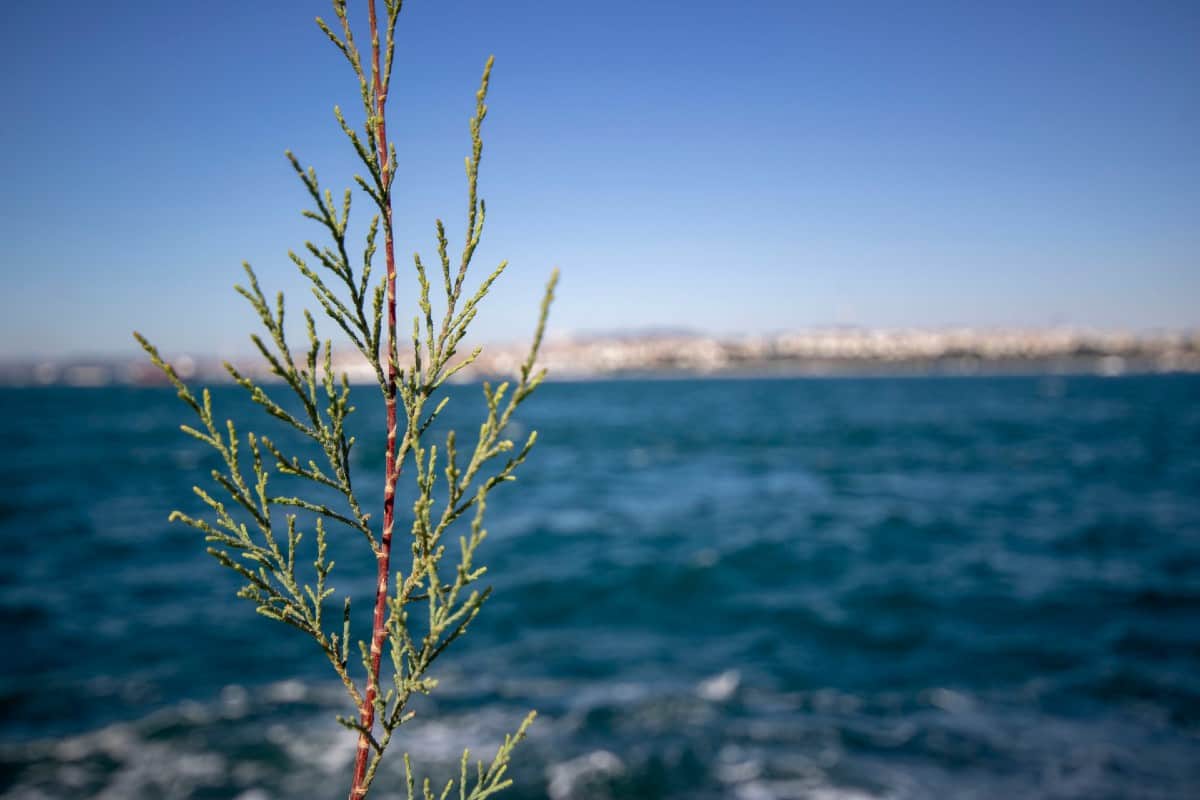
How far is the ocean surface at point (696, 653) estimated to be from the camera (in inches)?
335

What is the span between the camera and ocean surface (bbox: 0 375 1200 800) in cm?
850

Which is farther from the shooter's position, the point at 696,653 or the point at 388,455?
the point at 696,653

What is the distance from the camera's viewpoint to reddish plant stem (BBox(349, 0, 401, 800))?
1939mm

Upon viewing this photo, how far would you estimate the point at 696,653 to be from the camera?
1283 cm

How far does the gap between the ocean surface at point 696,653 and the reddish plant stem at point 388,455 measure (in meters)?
7.29

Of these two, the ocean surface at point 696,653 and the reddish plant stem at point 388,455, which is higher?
the reddish plant stem at point 388,455

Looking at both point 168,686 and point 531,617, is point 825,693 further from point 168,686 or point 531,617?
point 168,686

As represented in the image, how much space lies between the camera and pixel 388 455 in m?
2.01

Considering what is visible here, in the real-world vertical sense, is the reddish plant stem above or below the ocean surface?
above

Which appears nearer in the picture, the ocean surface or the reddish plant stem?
the reddish plant stem

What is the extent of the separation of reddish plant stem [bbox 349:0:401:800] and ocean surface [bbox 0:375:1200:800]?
7293 mm

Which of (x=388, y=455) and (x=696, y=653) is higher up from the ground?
(x=388, y=455)

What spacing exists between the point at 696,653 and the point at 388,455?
12207 millimetres

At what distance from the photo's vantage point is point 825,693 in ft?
35.3
